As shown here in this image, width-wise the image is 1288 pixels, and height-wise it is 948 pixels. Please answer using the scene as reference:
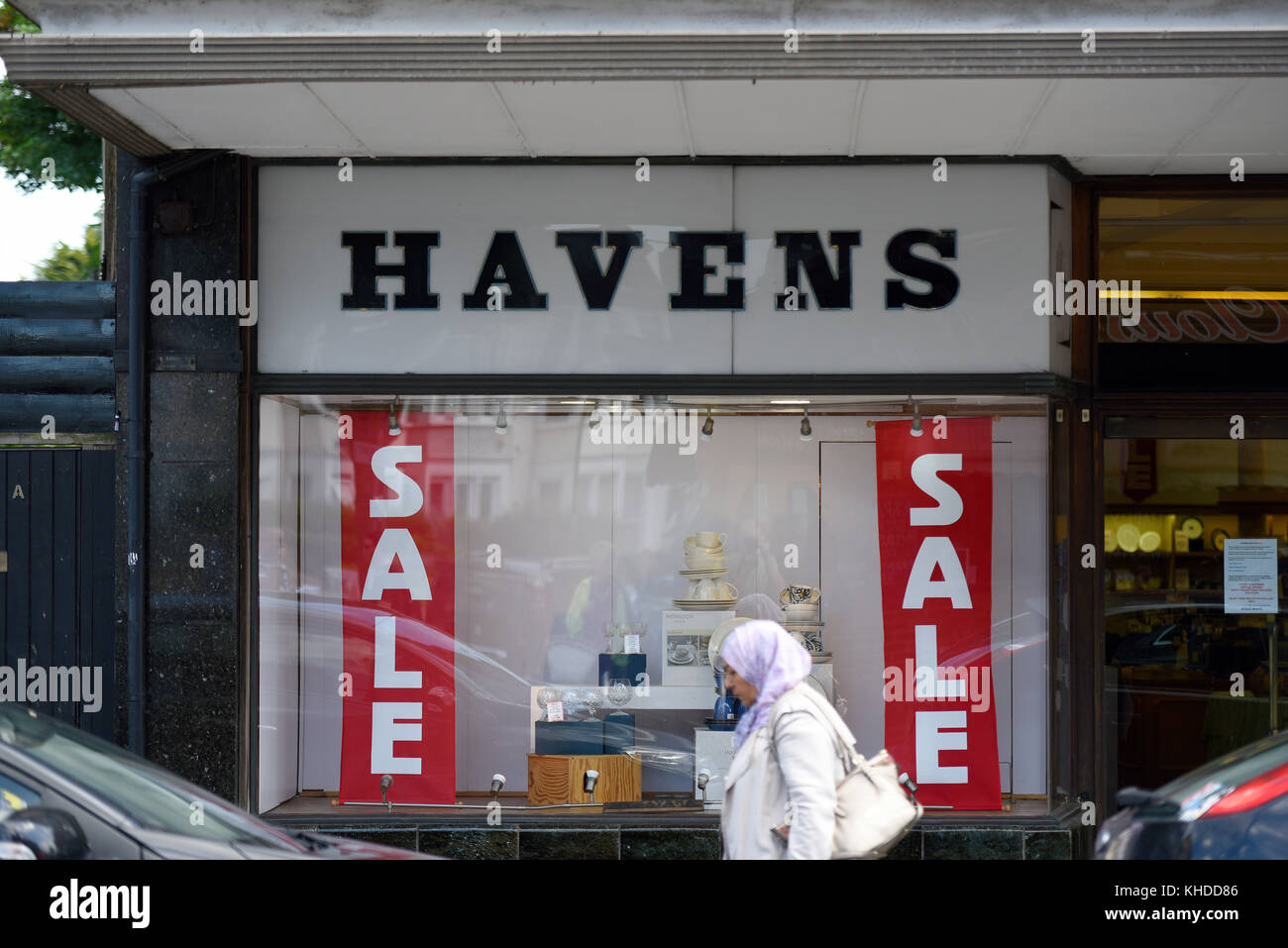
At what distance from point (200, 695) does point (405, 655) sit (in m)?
1.10

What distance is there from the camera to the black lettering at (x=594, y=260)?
6902 millimetres

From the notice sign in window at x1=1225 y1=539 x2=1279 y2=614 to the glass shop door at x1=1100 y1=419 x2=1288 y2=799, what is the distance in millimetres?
14

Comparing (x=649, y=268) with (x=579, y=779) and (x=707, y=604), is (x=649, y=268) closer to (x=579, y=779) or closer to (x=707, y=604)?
(x=707, y=604)

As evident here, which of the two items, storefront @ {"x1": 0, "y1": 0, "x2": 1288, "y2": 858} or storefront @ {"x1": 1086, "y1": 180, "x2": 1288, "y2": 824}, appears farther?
storefront @ {"x1": 1086, "y1": 180, "x2": 1288, "y2": 824}

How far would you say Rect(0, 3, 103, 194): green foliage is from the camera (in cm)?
1529

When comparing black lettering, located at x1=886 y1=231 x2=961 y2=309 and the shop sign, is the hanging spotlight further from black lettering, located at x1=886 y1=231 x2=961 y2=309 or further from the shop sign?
the shop sign

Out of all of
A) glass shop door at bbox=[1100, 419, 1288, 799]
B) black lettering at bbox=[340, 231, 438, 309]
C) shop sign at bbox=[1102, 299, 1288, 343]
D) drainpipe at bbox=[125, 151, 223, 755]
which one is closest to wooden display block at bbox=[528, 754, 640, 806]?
drainpipe at bbox=[125, 151, 223, 755]

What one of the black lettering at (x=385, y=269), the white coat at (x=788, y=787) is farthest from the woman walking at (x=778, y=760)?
the black lettering at (x=385, y=269)

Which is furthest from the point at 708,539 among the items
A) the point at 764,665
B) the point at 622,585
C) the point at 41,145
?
the point at 41,145

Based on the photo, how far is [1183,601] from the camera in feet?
24.0

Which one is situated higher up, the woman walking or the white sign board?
the white sign board

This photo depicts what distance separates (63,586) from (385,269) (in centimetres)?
263
